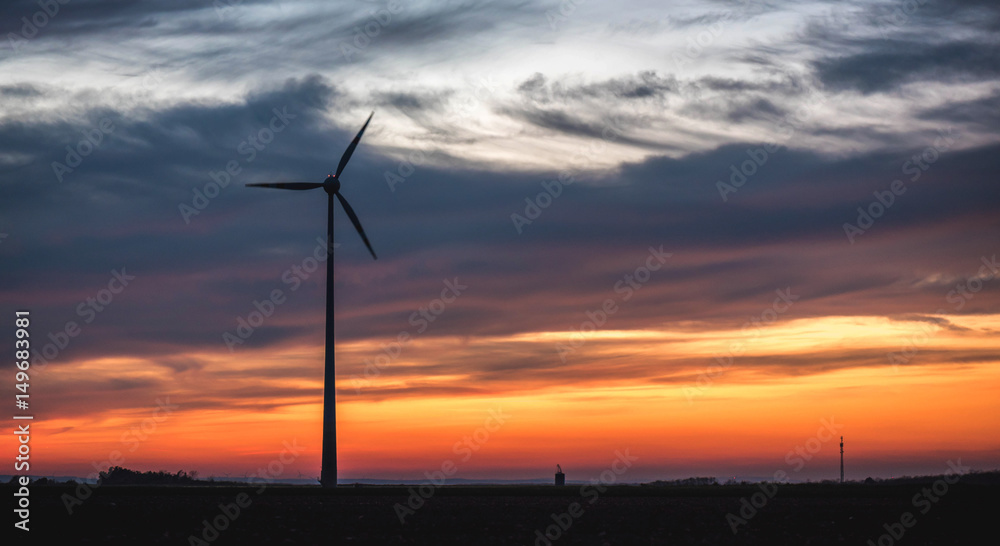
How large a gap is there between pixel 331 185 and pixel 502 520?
5816 centimetres

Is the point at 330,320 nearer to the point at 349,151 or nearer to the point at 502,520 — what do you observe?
the point at 349,151

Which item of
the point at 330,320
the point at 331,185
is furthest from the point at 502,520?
the point at 331,185

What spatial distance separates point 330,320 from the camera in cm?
9206

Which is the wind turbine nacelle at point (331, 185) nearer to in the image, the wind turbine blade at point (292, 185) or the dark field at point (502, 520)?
the wind turbine blade at point (292, 185)

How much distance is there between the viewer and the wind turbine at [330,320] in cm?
8696

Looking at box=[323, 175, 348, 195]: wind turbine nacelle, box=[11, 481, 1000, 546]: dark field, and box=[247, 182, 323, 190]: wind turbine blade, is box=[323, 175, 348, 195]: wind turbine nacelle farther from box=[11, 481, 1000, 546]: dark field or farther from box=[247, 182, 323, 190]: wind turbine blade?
box=[11, 481, 1000, 546]: dark field

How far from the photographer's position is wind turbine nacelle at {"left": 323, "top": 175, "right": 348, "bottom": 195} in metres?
99.4

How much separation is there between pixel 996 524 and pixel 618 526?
20.2 metres

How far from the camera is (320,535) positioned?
43781 mm

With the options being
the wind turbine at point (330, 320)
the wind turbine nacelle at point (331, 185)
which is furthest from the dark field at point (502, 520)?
the wind turbine nacelle at point (331, 185)

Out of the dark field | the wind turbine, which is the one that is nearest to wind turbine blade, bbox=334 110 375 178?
the wind turbine

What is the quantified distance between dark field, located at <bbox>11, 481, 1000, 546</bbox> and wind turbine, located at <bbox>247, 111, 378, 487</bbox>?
79.4 ft

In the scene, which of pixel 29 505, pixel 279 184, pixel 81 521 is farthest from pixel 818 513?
pixel 279 184

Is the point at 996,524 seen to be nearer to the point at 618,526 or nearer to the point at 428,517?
the point at 618,526
